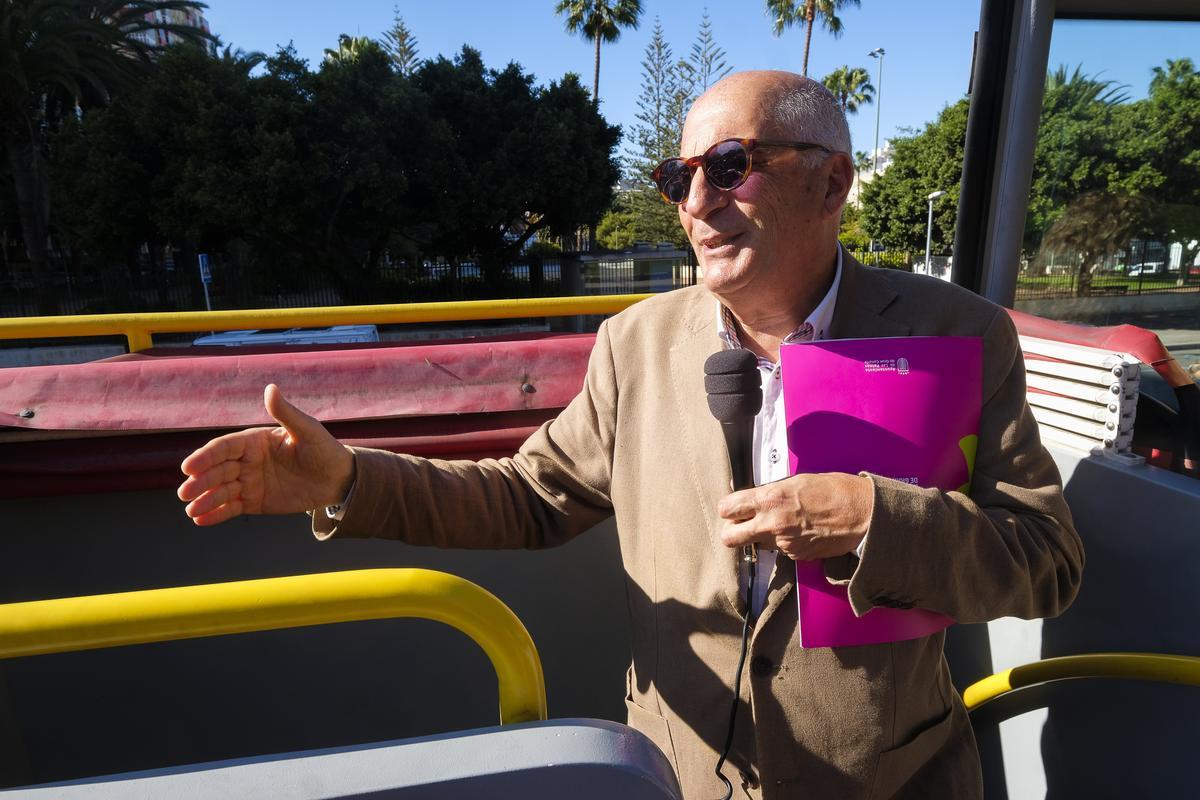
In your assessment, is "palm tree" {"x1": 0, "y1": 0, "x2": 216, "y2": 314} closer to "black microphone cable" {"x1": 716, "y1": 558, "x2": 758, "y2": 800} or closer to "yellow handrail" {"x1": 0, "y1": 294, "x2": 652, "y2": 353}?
"yellow handrail" {"x1": 0, "y1": 294, "x2": 652, "y2": 353}

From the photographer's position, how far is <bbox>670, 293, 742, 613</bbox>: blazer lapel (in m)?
1.60

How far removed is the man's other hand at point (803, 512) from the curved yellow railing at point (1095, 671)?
33.7 inches

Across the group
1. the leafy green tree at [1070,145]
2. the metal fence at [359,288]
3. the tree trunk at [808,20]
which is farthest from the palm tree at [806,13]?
the leafy green tree at [1070,145]

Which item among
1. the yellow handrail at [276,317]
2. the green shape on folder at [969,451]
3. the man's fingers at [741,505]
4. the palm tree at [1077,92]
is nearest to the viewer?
the man's fingers at [741,505]

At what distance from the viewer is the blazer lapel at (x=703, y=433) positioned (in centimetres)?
160

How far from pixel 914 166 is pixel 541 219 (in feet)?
47.9

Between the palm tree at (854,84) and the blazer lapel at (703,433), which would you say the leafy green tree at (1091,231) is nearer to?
the blazer lapel at (703,433)

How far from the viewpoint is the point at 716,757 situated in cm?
165

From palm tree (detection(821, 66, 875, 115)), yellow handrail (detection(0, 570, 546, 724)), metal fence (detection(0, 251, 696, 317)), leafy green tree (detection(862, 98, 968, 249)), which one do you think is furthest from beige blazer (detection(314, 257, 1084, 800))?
palm tree (detection(821, 66, 875, 115))

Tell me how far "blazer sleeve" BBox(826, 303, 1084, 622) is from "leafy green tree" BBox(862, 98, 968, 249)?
28317mm

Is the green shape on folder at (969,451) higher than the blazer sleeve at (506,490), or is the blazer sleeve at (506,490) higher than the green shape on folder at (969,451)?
the green shape on folder at (969,451)

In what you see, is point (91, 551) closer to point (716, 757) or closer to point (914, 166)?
point (716, 757)

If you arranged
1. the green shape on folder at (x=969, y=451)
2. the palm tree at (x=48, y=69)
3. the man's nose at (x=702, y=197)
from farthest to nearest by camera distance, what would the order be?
the palm tree at (x=48, y=69), the man's nose at (x=702, y=197), the green shape on folder at (x=969, y=451)

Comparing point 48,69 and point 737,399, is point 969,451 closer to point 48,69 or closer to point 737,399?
point 737,399
